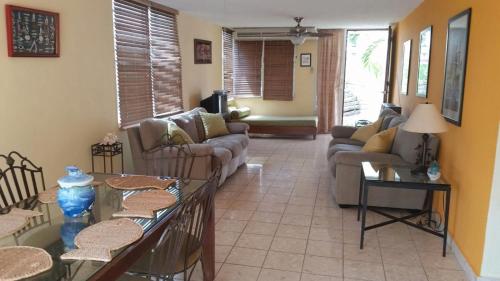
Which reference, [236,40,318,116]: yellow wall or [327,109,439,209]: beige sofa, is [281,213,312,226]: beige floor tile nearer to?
[327,109,439,209]: beige sofa

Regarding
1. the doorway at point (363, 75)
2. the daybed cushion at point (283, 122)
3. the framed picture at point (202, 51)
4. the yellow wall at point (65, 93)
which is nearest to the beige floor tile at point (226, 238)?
the yellow wall at point (65, 93)

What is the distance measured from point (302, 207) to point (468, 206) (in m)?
1.65

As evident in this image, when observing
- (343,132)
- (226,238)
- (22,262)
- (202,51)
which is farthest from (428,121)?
(202,51)

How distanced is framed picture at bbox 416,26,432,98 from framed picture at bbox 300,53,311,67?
3865 millimetres

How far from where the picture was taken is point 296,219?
3.73 metres

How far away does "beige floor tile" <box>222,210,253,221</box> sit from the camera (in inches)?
147

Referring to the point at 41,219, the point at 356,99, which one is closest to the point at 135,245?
the point at 41,219

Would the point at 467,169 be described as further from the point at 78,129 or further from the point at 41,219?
the point at 78,129

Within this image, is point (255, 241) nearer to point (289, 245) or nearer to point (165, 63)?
point (289, 245)

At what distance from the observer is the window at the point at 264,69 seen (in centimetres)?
855

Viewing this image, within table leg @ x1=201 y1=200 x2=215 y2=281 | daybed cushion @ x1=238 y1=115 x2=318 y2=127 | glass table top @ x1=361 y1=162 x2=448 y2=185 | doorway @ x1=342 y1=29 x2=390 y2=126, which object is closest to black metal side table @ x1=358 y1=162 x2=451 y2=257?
glass table top @ x1=361 y1=162 x2=448 y2=185

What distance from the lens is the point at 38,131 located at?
3.27 m

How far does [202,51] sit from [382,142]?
3695 mm

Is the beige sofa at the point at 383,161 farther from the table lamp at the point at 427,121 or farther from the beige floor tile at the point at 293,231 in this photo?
the beige floor tile at the point at 293,231
